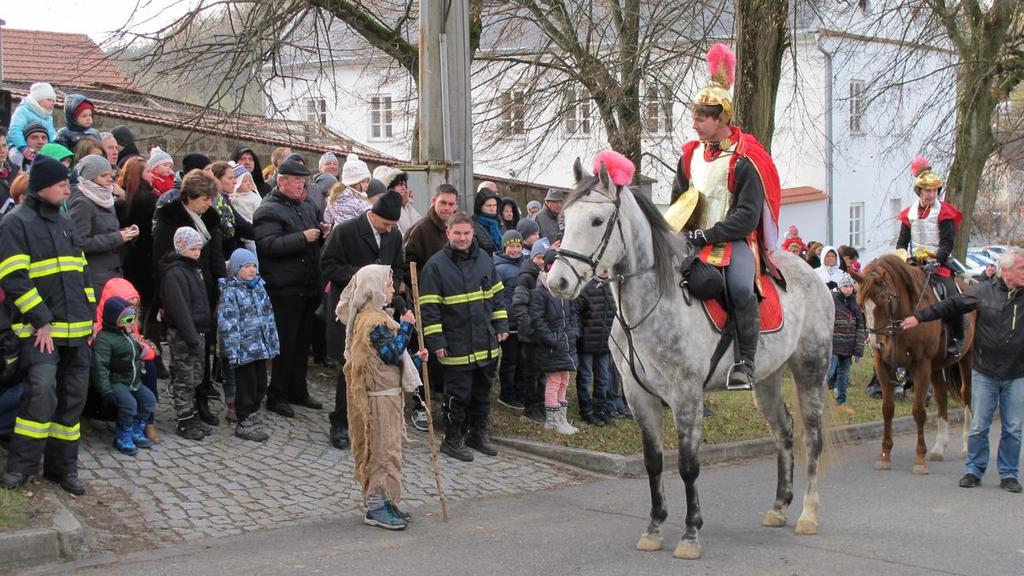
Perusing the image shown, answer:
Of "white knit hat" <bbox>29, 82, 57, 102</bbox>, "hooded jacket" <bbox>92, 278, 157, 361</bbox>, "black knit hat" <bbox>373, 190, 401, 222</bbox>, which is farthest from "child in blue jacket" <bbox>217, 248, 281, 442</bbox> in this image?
"white knit hat" <bbox>29, 82, 57, 102</bbox>

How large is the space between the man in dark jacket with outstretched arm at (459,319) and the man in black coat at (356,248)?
521 mm

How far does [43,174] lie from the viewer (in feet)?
24.8

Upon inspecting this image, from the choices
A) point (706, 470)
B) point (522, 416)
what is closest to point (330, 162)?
point (522, 416)

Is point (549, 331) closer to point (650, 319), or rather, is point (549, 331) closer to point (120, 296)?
point (650, 319)

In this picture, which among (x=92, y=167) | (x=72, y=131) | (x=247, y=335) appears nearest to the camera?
(x=92, y=167)

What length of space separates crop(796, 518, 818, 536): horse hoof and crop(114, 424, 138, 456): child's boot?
5038 millimetres

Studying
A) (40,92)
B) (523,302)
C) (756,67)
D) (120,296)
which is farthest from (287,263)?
(756,67)

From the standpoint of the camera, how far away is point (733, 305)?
24.5ft

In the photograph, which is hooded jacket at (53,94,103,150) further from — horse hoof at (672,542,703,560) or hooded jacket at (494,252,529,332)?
horse hoof at (672,542,703,560)

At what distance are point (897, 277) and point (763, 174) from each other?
409 cm

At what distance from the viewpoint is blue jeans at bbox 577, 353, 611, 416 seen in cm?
1147

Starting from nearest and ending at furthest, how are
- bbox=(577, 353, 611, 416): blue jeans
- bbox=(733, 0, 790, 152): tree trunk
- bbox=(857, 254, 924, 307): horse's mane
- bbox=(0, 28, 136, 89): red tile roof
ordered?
bbox=(857, 254, 924, 307): horse's mane
bbox=(577, 353, 611, 416): blue jeans
bbox=(733, 0, 790, 152): tree trunk
bbox=(0, 28, 136, 89): red tile roof

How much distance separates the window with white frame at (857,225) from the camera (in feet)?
126

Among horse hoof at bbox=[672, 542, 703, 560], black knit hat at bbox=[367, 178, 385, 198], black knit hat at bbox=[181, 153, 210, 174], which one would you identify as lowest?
horse hoof at bbox=[672, 542, 703, 560]
